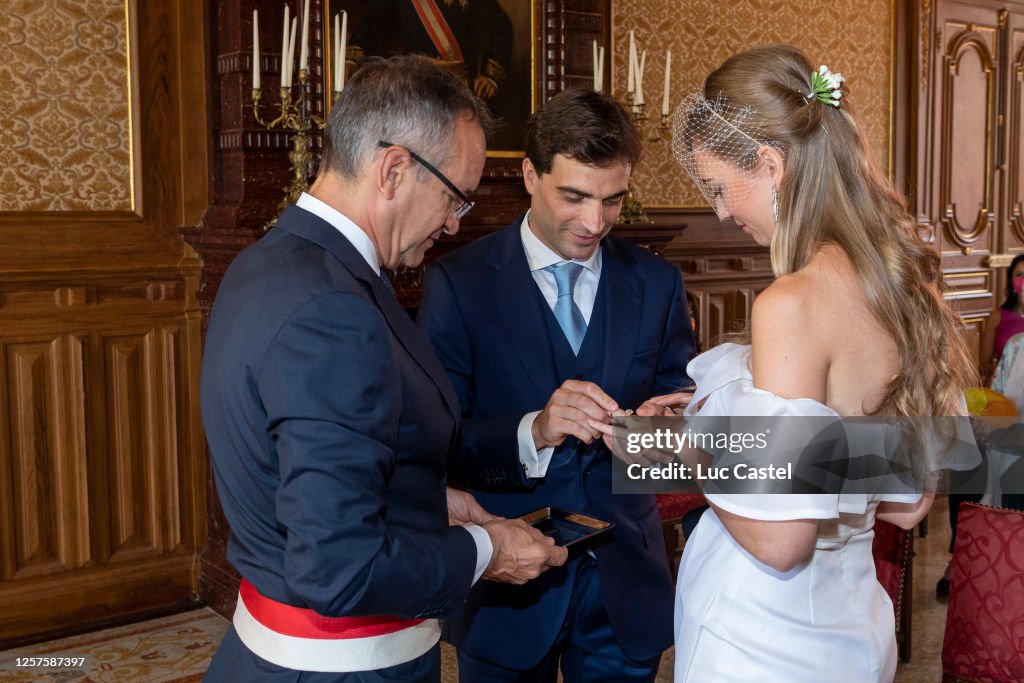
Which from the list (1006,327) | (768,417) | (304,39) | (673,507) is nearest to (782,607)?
(768,417)

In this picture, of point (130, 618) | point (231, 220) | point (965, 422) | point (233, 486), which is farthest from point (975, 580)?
point (130, 618)

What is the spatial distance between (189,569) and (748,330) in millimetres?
3382

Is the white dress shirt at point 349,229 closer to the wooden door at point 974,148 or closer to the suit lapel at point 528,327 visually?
the suit lapel at point 528,327

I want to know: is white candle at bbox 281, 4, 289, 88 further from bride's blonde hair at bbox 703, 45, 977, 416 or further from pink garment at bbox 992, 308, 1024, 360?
pink garment at bbox 992, 308, 1024, 360

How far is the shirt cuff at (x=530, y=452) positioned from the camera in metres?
2.18

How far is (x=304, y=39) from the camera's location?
4.00 m

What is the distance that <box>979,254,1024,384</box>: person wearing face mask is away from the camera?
6.05 metres

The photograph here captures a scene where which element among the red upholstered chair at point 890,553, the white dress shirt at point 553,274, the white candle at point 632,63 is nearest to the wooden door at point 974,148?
the white candle at point 632,63

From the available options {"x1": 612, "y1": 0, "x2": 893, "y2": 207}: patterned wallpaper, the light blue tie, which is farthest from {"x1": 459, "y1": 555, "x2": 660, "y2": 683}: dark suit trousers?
{"x1": 612, "y1": 0, "x2": 893, "y2": 207}: patterned wallpaper

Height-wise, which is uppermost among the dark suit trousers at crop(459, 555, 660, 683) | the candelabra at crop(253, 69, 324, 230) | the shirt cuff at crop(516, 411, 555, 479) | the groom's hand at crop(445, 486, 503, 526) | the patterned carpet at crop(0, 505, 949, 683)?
the candelabra at crop(253, 69, 324, 230)

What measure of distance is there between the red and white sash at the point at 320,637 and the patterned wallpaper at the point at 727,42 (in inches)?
184

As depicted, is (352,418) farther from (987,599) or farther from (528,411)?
(987,599)

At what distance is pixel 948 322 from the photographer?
5.74 ft

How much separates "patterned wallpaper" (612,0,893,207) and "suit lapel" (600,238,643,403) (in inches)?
145
